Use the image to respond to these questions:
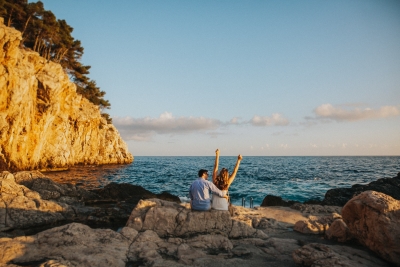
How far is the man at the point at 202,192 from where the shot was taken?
22.5ft

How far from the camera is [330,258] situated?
475 cm

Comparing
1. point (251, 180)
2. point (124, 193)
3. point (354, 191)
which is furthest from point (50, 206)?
point (251, 180)

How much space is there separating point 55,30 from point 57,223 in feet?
119

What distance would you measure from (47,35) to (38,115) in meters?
13.2

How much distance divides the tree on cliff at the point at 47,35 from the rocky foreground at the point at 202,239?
33.3 meters

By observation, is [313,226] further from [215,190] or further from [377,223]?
[215,190]

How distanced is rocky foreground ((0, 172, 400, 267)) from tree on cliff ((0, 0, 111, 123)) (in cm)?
3327

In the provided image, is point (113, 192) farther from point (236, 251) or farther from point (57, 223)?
point (236, 251)

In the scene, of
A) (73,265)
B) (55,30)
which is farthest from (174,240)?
(55,30)

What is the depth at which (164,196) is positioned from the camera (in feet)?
49.1

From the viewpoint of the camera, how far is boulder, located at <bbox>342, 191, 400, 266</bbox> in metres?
5.33

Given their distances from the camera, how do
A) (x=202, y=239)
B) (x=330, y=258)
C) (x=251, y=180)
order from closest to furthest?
(x=330, y=258)
(x=202, y=239)
(x=251, y=180)

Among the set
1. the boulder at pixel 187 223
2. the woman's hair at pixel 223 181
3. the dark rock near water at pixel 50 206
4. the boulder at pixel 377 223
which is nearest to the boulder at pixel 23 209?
the dark rock near water at pixel 50 206

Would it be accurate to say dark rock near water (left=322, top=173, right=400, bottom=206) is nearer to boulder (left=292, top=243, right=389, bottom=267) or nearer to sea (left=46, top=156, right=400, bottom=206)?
sea (left=46, top=156, right=400, bottom=206)
